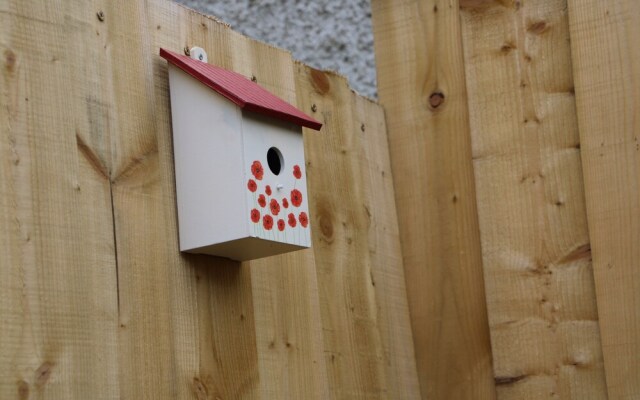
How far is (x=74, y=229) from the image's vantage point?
182 centimetres

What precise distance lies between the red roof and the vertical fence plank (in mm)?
173

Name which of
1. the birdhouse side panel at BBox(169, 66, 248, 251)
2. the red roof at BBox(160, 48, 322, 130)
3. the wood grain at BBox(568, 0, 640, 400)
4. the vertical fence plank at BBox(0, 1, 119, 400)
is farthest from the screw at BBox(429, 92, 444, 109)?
the vertical fence plank at BBox(0, 1, 119, 400)

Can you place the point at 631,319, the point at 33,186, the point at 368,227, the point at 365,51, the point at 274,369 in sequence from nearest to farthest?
the point at 33,186, the point at 274,369, the point at 631,319, the point at 368,227, the point at 365,51

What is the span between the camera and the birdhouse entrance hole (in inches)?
83.1

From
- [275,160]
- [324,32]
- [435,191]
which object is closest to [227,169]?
[275,160]

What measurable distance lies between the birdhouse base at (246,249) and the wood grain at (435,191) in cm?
69

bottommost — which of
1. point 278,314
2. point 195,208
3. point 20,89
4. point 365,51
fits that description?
point 278,314

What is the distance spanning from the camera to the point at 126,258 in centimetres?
191

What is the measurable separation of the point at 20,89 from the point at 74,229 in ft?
0.76

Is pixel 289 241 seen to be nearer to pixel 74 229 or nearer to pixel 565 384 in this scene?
pixel 74 229

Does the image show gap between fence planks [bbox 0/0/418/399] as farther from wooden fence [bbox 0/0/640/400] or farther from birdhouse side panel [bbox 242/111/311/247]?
birdhouse side panel [bbox 242/111/311/247]

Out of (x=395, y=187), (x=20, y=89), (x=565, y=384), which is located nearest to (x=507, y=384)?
(x=565, y=384)

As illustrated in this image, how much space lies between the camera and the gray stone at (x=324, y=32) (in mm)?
3947

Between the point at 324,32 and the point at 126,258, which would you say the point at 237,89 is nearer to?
the point at 126,258
